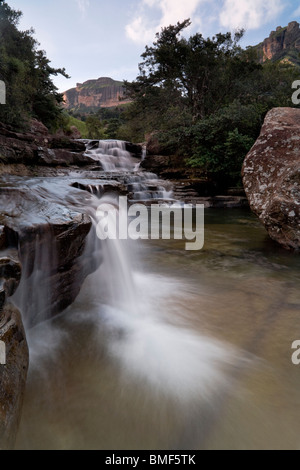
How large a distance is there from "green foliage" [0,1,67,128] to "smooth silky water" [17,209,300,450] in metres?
9.21

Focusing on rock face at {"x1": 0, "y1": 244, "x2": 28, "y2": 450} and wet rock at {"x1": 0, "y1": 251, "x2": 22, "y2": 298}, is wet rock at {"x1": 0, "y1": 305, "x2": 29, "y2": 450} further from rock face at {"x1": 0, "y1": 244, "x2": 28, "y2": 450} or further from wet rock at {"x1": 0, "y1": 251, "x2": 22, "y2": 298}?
wet rock at {"x1": 0, "y1": 251, "x2": 22, "y2": 298}

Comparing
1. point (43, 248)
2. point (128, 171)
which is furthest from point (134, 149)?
point (43, 248)

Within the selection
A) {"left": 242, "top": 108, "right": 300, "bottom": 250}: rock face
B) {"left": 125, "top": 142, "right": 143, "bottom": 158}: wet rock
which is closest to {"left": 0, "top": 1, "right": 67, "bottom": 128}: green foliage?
{"left": 125, "top": 142, "right": 143, "bottom": 158}: wet rock

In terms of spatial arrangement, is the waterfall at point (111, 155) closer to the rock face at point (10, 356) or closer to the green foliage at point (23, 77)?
the green foliage at point (23, 77)

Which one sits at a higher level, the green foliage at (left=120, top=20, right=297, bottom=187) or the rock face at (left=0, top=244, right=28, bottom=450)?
the green foliage at (left=120, top=20, right=297, bottom=187)

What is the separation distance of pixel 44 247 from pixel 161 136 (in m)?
11.7

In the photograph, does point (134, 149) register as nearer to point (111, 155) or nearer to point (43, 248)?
point (111, 155)

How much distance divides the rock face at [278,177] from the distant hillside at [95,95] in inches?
4910

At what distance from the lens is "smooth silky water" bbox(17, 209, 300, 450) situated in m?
1.32

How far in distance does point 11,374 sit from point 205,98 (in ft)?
54.8

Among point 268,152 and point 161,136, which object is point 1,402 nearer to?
point 268,152

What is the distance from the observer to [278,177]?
14.7ft

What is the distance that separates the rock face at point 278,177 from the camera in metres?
4.15

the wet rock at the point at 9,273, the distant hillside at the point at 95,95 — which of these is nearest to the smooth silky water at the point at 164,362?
the wet rock at the point at 9,273
